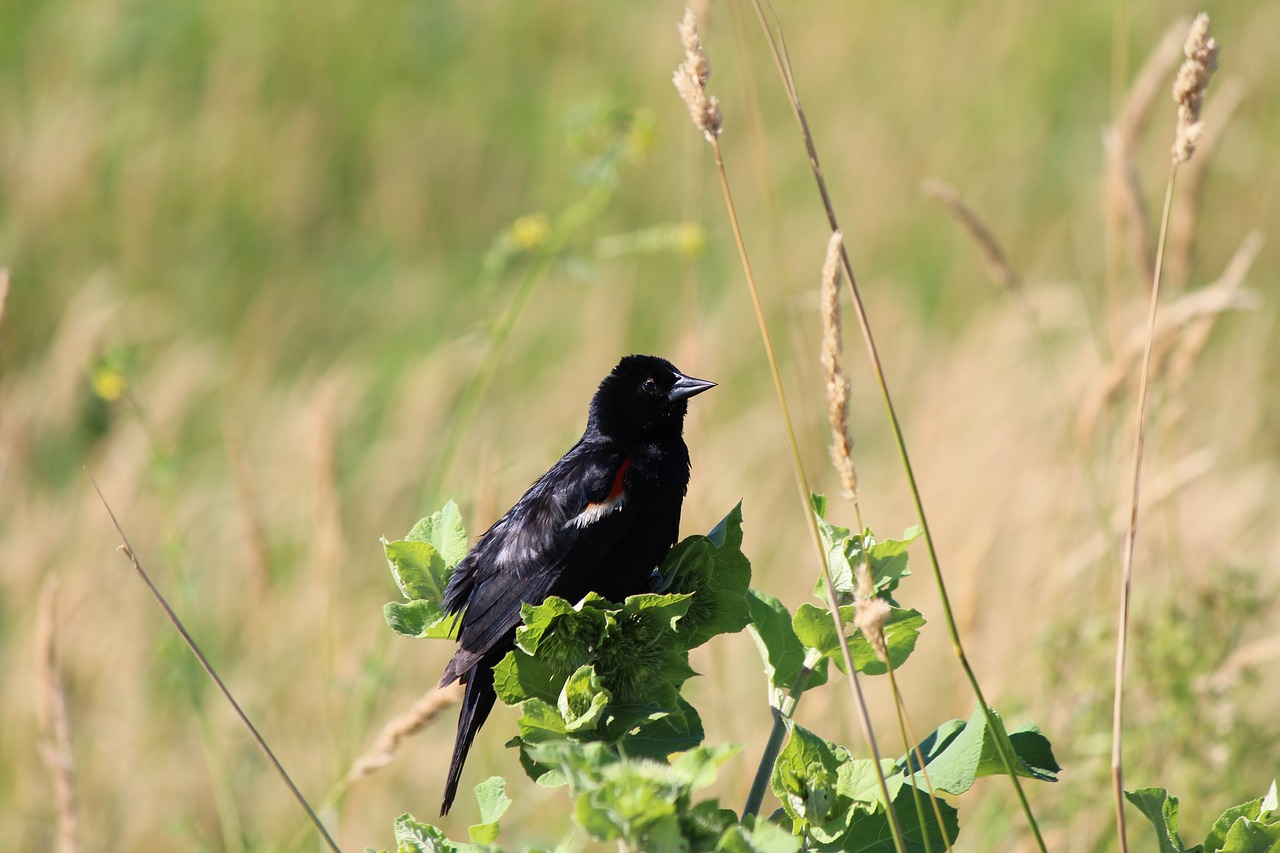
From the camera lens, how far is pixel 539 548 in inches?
85.6

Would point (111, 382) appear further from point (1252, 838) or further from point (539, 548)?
point (1252, 838)

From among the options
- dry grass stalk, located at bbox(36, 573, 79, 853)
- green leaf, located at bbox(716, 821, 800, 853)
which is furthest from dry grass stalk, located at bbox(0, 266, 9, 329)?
green leaf, located at bbox(716, 821, 800, 853)

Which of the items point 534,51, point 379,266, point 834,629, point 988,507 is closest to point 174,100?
point 379,266

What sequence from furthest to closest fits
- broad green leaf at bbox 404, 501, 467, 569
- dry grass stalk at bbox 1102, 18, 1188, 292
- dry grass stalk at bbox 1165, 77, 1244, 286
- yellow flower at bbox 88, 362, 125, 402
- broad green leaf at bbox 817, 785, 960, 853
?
dry grass stalk at bbox 1165, 77, 1244, 286 → dry grass stalk at bbox 1102, 18, 1188, 292 → yellow flower at bbox 88, 362, 125, 402 → broad green leaf at bbox 404, 501, 467, 569 → broad green leaf at bbox 817, 785, 960, 853

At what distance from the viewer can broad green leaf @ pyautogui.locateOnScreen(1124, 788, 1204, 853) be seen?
142 cm

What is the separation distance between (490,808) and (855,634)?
0.53m

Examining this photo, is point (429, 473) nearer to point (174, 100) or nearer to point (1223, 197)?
point (174, 100)

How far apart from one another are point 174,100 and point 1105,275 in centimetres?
550

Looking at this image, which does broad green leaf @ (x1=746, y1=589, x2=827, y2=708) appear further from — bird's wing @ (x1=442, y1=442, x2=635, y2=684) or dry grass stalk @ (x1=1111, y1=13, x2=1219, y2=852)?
bird's wing @ (x1=442, y1=442, x2=635, y2=684)

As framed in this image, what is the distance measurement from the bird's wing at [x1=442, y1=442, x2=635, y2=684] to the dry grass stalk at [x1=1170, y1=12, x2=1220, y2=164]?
108 centimetres

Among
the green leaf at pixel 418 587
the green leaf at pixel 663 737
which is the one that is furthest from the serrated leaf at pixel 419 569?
the green leaf at pixel 663 737

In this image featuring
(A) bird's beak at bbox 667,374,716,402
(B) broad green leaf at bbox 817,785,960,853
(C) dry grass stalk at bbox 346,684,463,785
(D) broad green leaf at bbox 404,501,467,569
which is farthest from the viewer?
(A) bird's beak at bbox 667,374,716,402

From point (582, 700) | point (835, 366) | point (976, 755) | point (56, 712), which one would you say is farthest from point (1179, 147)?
point (56, 712)

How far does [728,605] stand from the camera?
158cm
